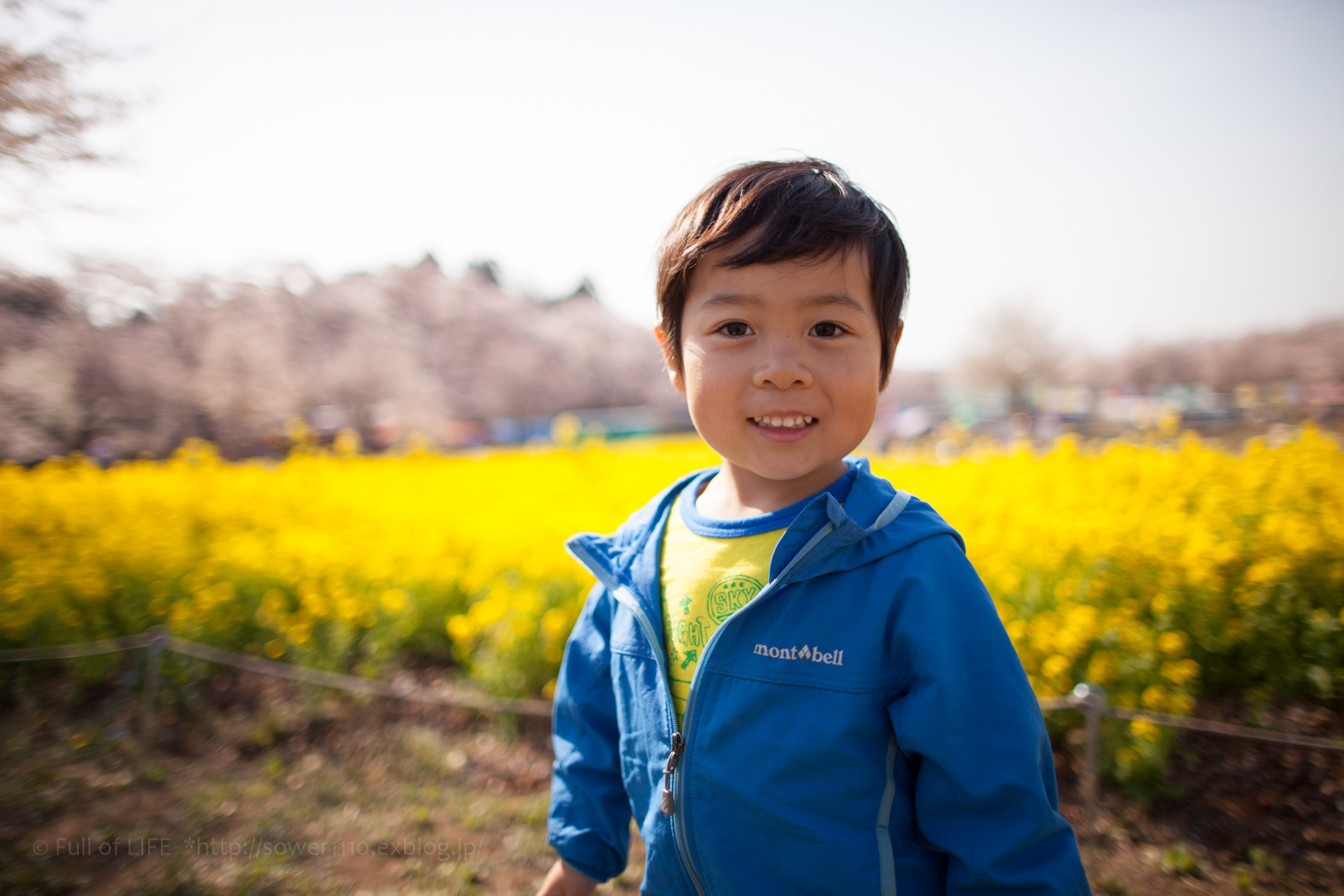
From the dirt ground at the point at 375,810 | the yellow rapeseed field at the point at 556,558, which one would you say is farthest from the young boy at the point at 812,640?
the yellow rapeseed field at the point at 556,558

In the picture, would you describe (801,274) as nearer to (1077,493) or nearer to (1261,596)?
(1261,596)

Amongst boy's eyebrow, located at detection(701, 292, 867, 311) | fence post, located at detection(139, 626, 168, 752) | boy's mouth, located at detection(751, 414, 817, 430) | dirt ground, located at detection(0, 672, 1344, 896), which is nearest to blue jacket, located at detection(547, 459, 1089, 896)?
boy's mouth, located at detection(751, 414, 817, 430)

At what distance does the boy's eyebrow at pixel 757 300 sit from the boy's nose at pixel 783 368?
0.20 ft

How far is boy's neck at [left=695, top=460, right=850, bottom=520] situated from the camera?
3.51 ft

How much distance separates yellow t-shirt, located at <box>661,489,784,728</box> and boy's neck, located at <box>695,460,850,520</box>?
0.05m

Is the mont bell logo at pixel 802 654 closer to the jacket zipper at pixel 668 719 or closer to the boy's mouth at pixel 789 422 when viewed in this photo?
the jacket zipper at pixel 668 719

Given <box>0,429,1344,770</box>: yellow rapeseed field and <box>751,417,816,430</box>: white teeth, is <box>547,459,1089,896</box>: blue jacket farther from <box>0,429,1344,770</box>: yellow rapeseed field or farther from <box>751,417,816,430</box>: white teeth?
<box>0,429,1344,770</box>: yellow rapeseed field

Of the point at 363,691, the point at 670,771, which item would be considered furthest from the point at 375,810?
the point at 670,771

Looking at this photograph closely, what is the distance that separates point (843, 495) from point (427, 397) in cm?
1215

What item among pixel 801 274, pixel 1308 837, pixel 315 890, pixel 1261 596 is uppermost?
pixel 801 274

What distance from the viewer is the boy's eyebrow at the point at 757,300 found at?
3.07ft

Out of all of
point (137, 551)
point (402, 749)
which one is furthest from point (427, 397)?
point (402, 749)

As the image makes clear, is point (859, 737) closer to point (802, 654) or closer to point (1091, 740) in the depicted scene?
point (802, 654)

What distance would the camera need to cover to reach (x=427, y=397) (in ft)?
40.2
